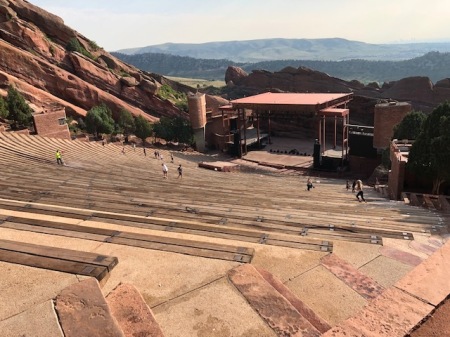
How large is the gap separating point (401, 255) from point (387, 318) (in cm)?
315

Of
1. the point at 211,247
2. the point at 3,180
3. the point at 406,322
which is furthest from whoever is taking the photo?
the point at 3,180

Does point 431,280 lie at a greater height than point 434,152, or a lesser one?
greater

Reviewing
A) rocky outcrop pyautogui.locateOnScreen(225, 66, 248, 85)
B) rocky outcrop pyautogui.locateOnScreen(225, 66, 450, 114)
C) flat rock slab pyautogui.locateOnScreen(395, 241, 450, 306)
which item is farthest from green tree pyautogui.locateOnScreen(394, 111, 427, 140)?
rocky outcrop pyautogui.locateOnScreen(225, 66, 248, 85)

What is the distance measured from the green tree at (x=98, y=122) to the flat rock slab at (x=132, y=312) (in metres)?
40.3

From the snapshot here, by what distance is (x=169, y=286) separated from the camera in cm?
438

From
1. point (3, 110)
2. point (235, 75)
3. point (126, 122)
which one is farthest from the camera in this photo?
point (235, 75)

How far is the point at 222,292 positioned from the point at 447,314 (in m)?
2.32

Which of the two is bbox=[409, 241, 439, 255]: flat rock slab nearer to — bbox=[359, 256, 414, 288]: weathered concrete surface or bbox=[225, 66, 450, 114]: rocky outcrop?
bbox=[359, 256, 414, 288]: weathered concrete surface

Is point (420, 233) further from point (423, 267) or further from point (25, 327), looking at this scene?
point (25, 327)

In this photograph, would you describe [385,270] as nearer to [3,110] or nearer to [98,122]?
[3,110]

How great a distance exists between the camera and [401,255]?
6016mm

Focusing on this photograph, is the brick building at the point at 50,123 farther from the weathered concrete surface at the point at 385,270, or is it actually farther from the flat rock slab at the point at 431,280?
the flat rock slab at the point at 431,280

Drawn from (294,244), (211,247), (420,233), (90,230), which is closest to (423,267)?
(294,244)

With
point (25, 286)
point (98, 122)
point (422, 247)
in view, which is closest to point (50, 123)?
point (98, 122)
